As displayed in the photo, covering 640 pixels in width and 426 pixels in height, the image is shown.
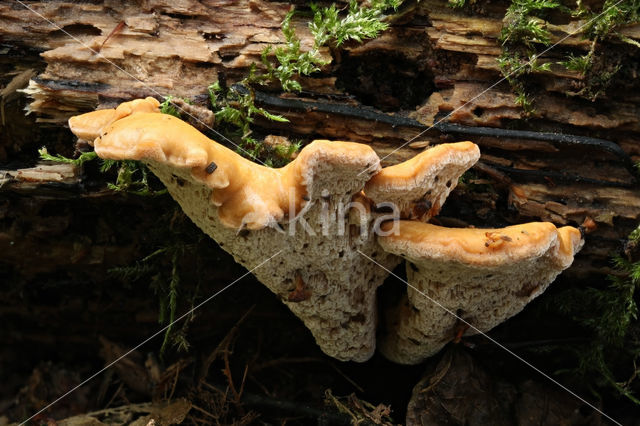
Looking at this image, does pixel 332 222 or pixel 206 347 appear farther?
pixel 206 347

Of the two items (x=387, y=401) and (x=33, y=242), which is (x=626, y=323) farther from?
(x=33, y=242)

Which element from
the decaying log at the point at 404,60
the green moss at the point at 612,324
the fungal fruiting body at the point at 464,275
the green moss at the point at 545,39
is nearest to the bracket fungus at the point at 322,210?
the fungal fruiting body at the point at 464,275

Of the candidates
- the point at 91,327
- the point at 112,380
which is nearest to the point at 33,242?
the point at 91,327

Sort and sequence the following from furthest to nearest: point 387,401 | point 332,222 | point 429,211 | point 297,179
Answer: point 387,401, point 429,211, point 332,222, point 297,179

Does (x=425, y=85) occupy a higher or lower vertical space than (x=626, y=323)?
higher

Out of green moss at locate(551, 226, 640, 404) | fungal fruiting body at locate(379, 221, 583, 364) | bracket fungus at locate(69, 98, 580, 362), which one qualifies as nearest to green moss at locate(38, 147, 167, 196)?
bracket fungus at locate(69, 98, 580, 362)

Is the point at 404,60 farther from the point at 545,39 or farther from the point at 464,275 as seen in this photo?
the point at 464,275

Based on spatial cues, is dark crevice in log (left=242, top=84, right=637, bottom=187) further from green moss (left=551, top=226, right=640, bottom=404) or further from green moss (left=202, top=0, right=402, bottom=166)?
green moss (left=551, top=226, right=640, bottom=404)
